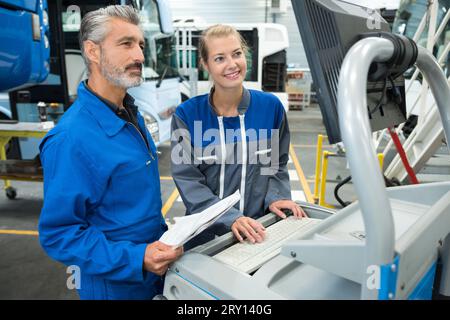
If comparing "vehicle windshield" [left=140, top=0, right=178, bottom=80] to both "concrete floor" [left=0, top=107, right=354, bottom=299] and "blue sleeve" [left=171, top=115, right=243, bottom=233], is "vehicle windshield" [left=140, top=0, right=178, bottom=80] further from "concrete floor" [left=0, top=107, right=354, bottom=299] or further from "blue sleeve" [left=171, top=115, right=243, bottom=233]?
"blue sleeve" [left=171, top=115, right=243, bottom=233]

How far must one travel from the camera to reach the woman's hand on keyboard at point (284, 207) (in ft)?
4.58

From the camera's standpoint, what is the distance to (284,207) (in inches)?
57.0

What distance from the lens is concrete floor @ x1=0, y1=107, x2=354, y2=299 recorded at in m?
2.63

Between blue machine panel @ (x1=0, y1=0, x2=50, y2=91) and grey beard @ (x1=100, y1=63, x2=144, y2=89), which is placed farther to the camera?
blue machine panel @ (x1=0, y1=0, x2=50, y2=91)

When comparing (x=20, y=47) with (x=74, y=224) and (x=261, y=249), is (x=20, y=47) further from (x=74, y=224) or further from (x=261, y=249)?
(x=261, y=249)

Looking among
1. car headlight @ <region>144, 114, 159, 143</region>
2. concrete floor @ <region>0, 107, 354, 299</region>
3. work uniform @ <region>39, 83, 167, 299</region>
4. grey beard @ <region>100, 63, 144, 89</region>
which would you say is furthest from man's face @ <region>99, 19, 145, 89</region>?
car headlight @ <region>144, 114, 159, 143</region>

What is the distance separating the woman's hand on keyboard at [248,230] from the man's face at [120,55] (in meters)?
0.65

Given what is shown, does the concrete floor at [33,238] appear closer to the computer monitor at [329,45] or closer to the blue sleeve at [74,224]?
the blue sleeve at [74,224]

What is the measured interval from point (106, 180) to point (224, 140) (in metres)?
0.54

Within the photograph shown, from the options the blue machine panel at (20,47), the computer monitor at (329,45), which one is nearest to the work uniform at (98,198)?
the computer monitor at (329,45)

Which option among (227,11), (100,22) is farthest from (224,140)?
(227,11)

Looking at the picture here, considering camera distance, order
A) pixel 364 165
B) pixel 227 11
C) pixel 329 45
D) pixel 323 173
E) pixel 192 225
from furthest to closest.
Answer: pixel 227 11, pixel 323 173, pixel 192 225, pixel 329 45, pixel 364 165

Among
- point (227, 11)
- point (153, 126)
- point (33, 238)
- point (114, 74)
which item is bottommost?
point (33, 238)

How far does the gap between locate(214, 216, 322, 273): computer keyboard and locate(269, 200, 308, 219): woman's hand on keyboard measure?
7cm
